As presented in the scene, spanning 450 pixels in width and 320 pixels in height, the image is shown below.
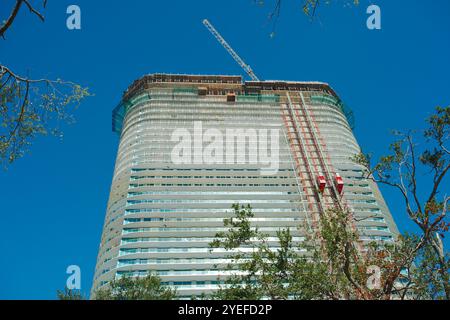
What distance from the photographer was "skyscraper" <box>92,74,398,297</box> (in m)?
73.8

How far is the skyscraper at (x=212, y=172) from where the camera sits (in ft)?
242

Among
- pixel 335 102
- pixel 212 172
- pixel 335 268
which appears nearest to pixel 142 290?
pixel 335 268

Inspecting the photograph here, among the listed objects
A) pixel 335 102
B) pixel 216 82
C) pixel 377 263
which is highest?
pixel 216 82

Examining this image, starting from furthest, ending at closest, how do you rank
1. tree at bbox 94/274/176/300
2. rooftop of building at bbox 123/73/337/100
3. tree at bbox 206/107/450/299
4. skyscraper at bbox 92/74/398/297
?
rooftop of building at bbox 123/73/337/100 → skyscraper at bbox 92/74/398/297 → tree at bbox 94/274/176/300 → tree at bbox 206/107/450/299

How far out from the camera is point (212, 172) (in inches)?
3430

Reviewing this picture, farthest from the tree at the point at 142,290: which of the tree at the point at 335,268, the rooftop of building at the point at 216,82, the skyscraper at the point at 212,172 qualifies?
the rooftop of building at the point at 216,82

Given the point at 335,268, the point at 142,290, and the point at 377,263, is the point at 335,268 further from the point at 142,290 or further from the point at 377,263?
the point at 142,290

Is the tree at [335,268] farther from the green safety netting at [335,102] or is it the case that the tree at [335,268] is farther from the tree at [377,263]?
the green safety netting at [335,102]

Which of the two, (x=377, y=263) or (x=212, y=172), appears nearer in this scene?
(x=377, y=263)

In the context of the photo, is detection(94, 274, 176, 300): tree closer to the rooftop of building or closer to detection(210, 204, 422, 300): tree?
detection(210, 204, 422, 300): tree

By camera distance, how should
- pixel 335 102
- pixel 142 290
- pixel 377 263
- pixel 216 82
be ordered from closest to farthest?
pixel 377 263
pixel 142 290
pixel 216 82
pixel 335 102

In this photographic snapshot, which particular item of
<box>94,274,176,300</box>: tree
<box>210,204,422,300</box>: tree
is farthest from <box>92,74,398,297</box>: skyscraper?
<box>210,204,422,300</box>: tree
